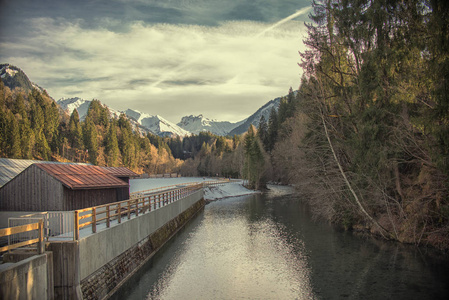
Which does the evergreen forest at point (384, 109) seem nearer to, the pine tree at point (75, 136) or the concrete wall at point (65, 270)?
the concrete wall at point (65, 270)

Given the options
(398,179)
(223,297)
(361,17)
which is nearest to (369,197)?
(398,179)

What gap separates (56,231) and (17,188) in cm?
353

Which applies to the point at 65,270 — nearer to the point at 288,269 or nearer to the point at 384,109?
the point at 288,269

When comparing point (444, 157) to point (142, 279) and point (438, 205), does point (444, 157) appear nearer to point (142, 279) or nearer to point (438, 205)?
point (438, 205)

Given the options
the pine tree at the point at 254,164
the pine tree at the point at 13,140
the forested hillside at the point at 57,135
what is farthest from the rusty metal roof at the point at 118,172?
the pine tree at the point at 254,164

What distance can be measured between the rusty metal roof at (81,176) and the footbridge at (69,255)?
7.32 ft

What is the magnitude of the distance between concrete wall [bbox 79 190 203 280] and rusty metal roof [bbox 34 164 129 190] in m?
2.82

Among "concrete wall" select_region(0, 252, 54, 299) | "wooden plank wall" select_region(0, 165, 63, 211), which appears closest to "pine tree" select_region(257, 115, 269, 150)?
"wooden plank wall" select_region(0, 165, 63, 211)

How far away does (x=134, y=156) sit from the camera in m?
101

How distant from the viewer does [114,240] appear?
13484 mm

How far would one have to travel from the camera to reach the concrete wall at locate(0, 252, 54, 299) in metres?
7.18

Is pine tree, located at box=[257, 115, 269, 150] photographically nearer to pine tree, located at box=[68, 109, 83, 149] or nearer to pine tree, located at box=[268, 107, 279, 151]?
pine tree, located at box=[268, 107, 279, 151]

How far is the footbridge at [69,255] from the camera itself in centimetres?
807

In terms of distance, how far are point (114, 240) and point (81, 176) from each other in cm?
510
